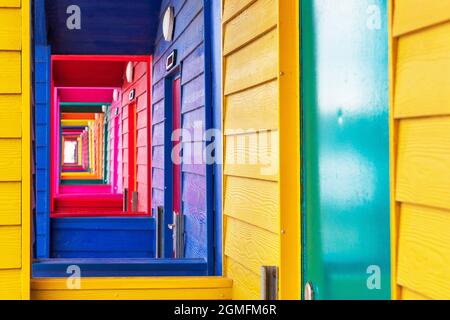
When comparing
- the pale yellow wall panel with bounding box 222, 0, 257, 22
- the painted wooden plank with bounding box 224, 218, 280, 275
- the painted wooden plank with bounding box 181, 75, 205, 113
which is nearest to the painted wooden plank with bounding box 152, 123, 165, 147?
the painted wooden plank with bounding box 181, 75, 205, 113

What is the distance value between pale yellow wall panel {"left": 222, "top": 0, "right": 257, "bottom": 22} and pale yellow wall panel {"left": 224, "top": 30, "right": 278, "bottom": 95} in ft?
0.54

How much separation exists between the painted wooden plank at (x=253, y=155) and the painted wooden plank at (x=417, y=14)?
113 centimetres

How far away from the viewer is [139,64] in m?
9.66

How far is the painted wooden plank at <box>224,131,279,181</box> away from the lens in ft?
9.31

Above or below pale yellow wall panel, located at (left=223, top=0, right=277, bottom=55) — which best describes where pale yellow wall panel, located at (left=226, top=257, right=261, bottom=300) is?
below

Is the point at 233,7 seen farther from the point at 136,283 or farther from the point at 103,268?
the point at 103,268

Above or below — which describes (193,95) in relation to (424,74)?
above

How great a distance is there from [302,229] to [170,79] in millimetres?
4691

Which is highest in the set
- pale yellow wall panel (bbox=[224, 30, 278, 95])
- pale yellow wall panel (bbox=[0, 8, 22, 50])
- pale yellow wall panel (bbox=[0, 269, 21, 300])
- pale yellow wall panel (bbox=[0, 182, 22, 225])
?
pale yellow wall panel (bbox=[0, 8, 22, 50])

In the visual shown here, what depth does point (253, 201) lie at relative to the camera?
3.16 m

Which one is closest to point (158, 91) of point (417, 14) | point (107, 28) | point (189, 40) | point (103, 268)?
point (107, 28)

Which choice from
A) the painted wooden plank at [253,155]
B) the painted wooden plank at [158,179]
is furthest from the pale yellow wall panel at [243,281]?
the painted wooden plank at [158,179]

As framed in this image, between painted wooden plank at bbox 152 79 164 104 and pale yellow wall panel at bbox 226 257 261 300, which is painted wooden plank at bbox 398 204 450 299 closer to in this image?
pale yellow wall panel at bbox 226 257 261 300

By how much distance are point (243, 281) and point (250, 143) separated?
581mm
